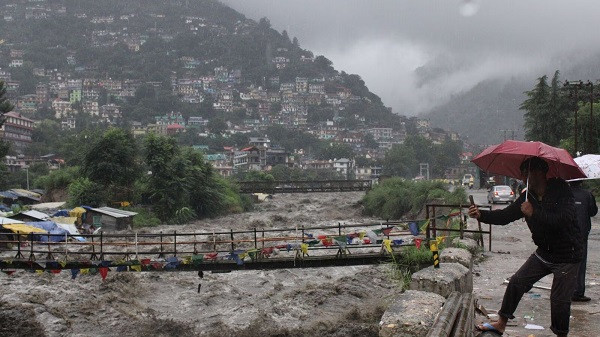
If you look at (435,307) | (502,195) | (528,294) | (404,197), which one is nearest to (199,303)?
(528,294)

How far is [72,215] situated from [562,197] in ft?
99.1

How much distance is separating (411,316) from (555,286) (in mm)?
1164

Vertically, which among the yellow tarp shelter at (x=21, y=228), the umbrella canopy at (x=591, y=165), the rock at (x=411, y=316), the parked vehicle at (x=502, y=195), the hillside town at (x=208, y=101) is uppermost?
the hillside town at (x=208, y=101)

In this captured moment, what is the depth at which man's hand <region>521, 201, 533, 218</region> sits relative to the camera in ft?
15.8

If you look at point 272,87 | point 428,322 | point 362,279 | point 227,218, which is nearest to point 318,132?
point 272,87

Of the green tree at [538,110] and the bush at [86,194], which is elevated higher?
the green tree at [538,110]

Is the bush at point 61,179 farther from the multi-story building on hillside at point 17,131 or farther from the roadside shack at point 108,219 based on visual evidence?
the multi-story building on hillside at point 17,131

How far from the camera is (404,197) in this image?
37.8 meters

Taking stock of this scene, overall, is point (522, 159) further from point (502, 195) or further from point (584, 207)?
point (502, 195)

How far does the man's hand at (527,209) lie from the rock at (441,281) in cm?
177

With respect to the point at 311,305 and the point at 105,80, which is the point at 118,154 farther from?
the point at 105,80

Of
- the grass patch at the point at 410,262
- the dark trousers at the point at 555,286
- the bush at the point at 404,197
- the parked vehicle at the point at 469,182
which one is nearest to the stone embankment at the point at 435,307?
the dark trousers at the point at 555,286

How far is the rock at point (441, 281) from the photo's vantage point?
20.9ft

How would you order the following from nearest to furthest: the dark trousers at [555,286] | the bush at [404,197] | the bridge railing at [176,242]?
the dark trousers at [555,286] < the bridge railing at [176,242] < the bush at [404,197]
